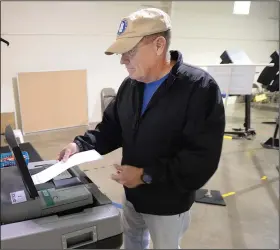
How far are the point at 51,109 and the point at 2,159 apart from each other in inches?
105

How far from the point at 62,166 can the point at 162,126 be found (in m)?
0.35

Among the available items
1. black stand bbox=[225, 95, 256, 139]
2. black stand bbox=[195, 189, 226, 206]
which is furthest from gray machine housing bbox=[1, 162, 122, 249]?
black stand bbox=[225, 95, 256, 139]

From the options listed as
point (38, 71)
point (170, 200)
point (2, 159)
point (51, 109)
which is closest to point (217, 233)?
point (170, 200)

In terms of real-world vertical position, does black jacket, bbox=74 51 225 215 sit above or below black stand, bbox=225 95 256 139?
above

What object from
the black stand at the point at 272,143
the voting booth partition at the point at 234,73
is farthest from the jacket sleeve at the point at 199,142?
the black stand at the point at 272,143

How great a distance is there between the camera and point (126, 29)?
2.62 ft

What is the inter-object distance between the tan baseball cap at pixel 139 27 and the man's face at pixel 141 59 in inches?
0.8

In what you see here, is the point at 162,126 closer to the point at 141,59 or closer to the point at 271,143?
the point at 141,59

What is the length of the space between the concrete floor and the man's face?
0.32 meters

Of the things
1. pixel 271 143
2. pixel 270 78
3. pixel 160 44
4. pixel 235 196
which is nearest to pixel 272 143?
pixel 271 143

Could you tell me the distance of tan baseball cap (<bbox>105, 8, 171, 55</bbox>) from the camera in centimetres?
78

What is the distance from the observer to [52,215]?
2.46ft

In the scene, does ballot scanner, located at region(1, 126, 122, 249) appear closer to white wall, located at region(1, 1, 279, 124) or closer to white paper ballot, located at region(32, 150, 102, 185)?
white paper ballot, located at region(32, 150, 102, 185)

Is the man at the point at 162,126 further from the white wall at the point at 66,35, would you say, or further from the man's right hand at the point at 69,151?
the white wall at the point at 66,35
